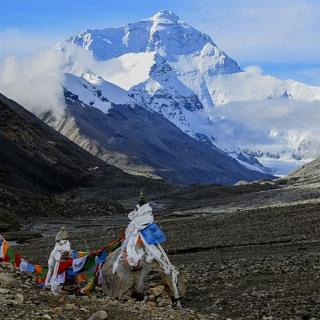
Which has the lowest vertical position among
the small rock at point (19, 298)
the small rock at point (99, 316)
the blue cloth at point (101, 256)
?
the small rock at point (99, 316)

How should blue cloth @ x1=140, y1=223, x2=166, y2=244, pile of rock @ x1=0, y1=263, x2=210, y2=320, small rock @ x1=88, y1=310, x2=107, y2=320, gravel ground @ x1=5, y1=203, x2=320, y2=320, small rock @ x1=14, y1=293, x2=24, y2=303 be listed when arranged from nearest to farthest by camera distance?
small rock @ x1=88, y1=310, x2=107, y2=320, pile of rock @ x1=0, y1=263, x2=210, y2=320, small rock @ x1=14, y1=293, x2=24, y2=303, gravel ground @ x1=5, y1=203, x2=320, y2=320, blue cloth @ x1=140, y1=223, x2=166, y2=244

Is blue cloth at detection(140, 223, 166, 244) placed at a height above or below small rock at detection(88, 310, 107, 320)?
above

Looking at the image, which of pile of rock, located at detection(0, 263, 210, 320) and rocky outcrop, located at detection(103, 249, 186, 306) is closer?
pile of rock, located at detection(0, 263, 210, 320)

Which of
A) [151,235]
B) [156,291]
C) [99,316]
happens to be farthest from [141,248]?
[99,316]

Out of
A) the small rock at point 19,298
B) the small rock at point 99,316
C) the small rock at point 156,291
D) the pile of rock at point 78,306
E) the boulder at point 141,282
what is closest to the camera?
the small rock at point 99,316

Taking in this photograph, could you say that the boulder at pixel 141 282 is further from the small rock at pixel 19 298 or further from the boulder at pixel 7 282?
the small rock at pixel 19 298

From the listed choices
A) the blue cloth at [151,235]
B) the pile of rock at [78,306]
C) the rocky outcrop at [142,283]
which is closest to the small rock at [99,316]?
the pile of rock at [78,306]

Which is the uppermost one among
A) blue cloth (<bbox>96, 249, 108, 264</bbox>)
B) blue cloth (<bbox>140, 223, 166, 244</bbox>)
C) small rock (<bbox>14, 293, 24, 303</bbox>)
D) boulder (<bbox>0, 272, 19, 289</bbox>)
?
blue cloth (<bbox>140, 223, 166, 244</bbox>)

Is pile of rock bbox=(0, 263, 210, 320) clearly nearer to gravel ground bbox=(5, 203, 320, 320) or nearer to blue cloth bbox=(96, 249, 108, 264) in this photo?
gravel ground bbox=(5, 203, 320, 320)

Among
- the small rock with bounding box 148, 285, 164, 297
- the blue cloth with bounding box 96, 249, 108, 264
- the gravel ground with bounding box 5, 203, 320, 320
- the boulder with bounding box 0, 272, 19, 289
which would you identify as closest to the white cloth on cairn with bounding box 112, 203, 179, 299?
the small rock with bounding box 148, 285, 164, 297

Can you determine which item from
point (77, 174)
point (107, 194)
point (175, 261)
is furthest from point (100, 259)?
point (77, 174)

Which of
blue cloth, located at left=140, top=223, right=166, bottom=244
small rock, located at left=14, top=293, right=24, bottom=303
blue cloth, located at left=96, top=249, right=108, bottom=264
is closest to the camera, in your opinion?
small rock, located at left=14, top=293, right=24, bottom=303

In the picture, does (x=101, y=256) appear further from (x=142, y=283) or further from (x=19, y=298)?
(x=19, y=298)

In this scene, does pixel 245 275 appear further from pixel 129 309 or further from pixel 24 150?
pixel 24 150
